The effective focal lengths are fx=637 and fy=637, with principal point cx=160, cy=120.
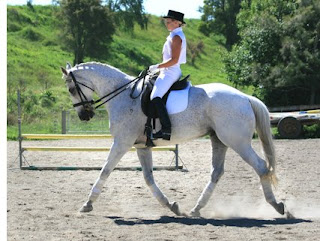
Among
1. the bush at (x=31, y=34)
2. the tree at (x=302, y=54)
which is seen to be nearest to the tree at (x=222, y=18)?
the bush at (x=31, y=34)

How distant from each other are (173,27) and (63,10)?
38.4 m

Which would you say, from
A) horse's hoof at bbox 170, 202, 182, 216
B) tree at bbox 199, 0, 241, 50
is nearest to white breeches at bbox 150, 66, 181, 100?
horse's hoof at bbox 170, 202, 182, 216

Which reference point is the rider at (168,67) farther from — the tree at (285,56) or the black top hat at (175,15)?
the tree at (285,56)

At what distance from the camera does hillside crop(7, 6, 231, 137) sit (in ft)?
106

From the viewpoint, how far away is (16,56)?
42500mm

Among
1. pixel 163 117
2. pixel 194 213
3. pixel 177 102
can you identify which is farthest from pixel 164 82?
pixel 194 213

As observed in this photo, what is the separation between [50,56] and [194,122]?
37.9m

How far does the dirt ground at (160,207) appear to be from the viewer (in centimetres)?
707

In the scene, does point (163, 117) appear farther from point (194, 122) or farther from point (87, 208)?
point (87, 208)

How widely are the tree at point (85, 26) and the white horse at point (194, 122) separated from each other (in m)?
35.8

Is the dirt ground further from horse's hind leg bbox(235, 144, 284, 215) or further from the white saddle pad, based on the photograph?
the white saddle pad

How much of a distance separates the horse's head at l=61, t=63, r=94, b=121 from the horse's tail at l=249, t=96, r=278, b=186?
227 centimetres

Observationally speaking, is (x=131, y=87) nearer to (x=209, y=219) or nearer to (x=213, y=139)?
(x=213, y=139)

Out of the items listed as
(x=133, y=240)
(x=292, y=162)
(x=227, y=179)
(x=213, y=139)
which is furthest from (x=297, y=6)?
(x=133, y=240)
